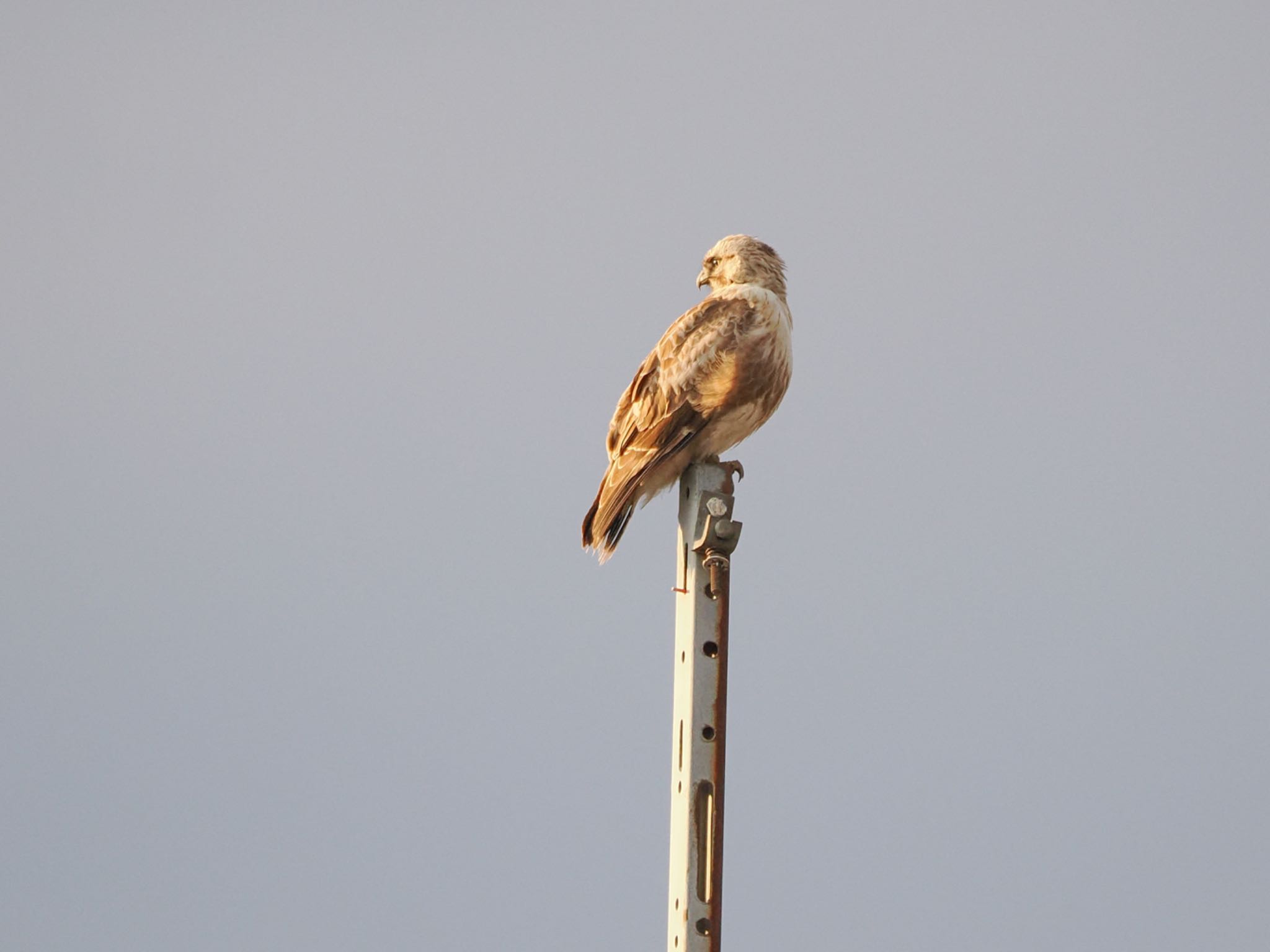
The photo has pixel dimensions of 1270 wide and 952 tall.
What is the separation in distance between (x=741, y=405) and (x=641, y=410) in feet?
1.73

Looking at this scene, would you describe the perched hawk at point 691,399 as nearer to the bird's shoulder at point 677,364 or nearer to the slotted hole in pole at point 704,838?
the bird's shoulder at point 677,364

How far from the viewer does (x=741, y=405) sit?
30.5ft

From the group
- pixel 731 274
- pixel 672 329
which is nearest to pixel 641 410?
pixel 672 329

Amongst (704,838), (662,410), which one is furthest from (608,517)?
(704,838)

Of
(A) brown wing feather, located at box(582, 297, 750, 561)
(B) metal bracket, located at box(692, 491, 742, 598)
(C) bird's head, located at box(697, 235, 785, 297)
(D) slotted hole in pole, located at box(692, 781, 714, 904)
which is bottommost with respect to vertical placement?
(D) slotted hole in pole, located at box(692, 781, 714, 904)

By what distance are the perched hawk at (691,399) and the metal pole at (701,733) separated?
1.67 m

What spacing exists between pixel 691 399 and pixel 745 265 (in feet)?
3.69

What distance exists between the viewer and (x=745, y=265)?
999 centimetres

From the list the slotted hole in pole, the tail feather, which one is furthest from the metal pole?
the tail feather

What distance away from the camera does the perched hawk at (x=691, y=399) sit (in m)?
9.15

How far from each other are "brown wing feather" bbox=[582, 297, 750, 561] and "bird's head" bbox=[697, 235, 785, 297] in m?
→ 0.41

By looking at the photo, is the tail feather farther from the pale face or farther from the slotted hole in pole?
the slotted hole in pole

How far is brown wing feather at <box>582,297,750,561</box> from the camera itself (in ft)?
29.9

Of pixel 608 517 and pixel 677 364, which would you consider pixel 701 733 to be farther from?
pixel 677 364
